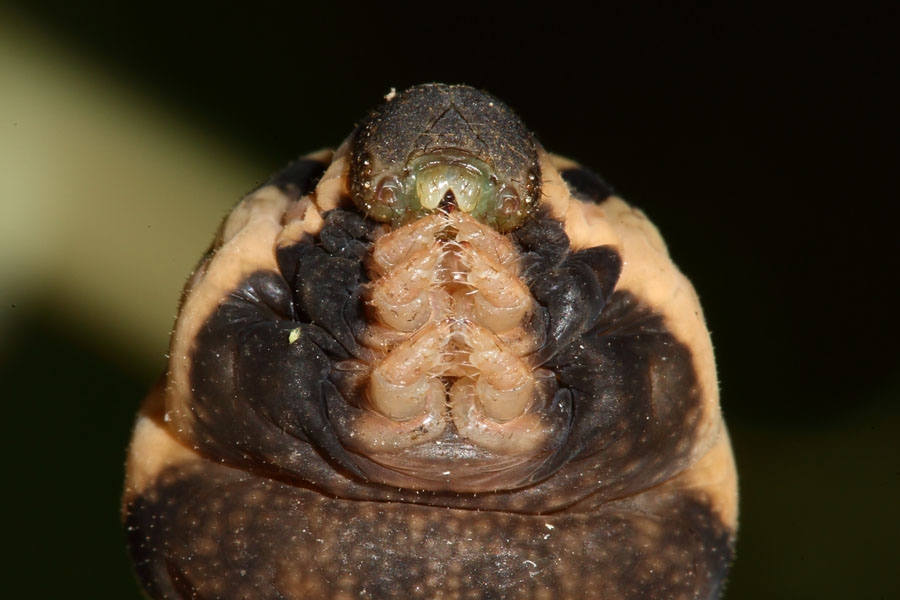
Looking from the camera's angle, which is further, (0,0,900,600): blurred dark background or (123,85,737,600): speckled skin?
(0,0,900,600): blurred dark background

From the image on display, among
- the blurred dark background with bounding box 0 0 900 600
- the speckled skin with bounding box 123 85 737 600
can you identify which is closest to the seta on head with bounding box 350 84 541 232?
the speckled skin with bounding box 123 85 737 600

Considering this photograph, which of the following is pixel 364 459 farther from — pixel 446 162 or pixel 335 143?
pixel 335 143

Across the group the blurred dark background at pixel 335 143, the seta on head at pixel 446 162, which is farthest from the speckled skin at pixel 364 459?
the blurred dark background at pixel 335 143

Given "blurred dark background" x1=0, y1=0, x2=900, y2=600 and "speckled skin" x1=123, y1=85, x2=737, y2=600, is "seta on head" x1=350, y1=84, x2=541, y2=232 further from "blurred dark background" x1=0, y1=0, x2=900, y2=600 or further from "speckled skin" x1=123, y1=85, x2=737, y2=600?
"blurred dark background" x1=0, y1=0, x2=900, y2=600

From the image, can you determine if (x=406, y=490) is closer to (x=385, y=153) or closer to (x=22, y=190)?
(x=385, y=153)

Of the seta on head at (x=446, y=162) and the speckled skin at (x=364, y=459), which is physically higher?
the seta on head at (x=446, y=162)

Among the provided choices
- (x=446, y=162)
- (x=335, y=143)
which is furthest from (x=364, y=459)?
(x=335, y=143)

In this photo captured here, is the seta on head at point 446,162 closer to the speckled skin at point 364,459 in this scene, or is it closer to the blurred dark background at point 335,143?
the speckled skin at point 364,459
